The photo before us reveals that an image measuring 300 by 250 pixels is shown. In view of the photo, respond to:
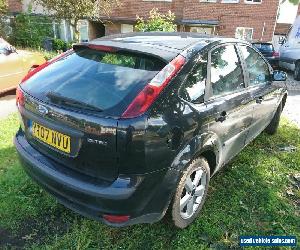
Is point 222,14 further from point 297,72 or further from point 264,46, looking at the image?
point 297,72

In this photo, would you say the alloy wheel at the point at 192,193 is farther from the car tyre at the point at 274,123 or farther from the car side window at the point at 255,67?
the car tyre at the point at 274,123

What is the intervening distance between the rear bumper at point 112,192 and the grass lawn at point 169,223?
56cm

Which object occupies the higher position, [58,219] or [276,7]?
[276,7]

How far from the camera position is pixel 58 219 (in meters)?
3.32

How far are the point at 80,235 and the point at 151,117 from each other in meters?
1.43

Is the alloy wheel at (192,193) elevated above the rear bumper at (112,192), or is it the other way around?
the rear bumper at (112,192)

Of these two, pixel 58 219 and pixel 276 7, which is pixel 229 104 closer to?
pixel 58 219

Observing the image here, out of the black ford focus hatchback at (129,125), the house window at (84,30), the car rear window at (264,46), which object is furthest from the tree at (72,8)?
the black ford focus hatchback at (129,125)

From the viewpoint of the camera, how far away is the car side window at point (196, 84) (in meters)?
2.76

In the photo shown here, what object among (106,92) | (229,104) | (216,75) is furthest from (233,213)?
(106,92)

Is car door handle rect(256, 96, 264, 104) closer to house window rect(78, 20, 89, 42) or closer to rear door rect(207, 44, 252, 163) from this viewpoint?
rear door rect(207, 44, 252, 163)

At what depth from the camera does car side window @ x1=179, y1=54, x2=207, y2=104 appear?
2764 millimetres

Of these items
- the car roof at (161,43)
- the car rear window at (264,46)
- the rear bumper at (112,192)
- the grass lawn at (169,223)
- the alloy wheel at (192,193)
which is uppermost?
the car roof at (161,43)

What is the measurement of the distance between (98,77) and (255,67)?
2.44 metres
